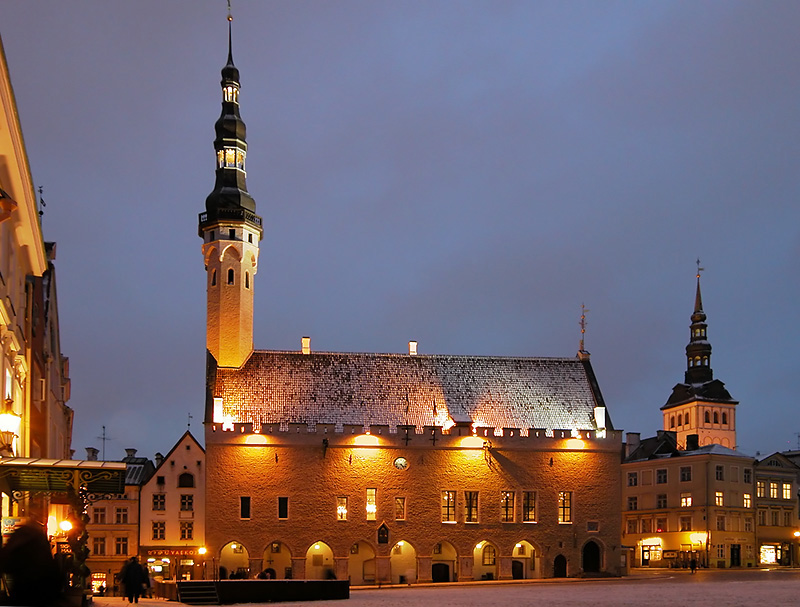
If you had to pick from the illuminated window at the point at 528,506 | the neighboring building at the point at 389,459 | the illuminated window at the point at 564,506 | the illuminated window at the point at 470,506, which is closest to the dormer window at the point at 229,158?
the neighboring building at the point at 389,459

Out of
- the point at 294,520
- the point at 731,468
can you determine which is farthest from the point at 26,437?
the point at 731,468

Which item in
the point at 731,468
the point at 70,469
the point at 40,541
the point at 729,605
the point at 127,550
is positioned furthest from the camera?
the point at 731,468

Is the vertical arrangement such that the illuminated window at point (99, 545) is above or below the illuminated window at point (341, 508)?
below

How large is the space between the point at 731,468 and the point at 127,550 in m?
38.0

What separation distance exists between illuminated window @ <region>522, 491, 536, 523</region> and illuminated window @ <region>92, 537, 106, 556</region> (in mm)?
22890

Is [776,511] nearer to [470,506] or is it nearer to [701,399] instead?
[470,506]

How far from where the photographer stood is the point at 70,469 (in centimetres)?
1773

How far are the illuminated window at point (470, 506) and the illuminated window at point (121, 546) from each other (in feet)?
62.7

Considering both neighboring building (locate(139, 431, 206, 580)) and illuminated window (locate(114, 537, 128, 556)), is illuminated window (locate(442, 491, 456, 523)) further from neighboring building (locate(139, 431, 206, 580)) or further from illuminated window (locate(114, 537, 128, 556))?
illuminated window (locate(114, 537, 128, 556))

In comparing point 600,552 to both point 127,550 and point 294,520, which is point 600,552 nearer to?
point 294,520

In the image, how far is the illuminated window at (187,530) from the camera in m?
57.1

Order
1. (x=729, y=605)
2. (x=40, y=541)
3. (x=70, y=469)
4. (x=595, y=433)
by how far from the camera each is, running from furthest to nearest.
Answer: (x=595, y=433) < (x=729, y=605) < (x=70, y=469) < (x=40, y=541)

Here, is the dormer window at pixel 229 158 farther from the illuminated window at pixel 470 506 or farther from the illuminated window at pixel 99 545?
the illuminated window at pixel 470 506

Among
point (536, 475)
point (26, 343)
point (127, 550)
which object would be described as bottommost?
point (127, 550)
